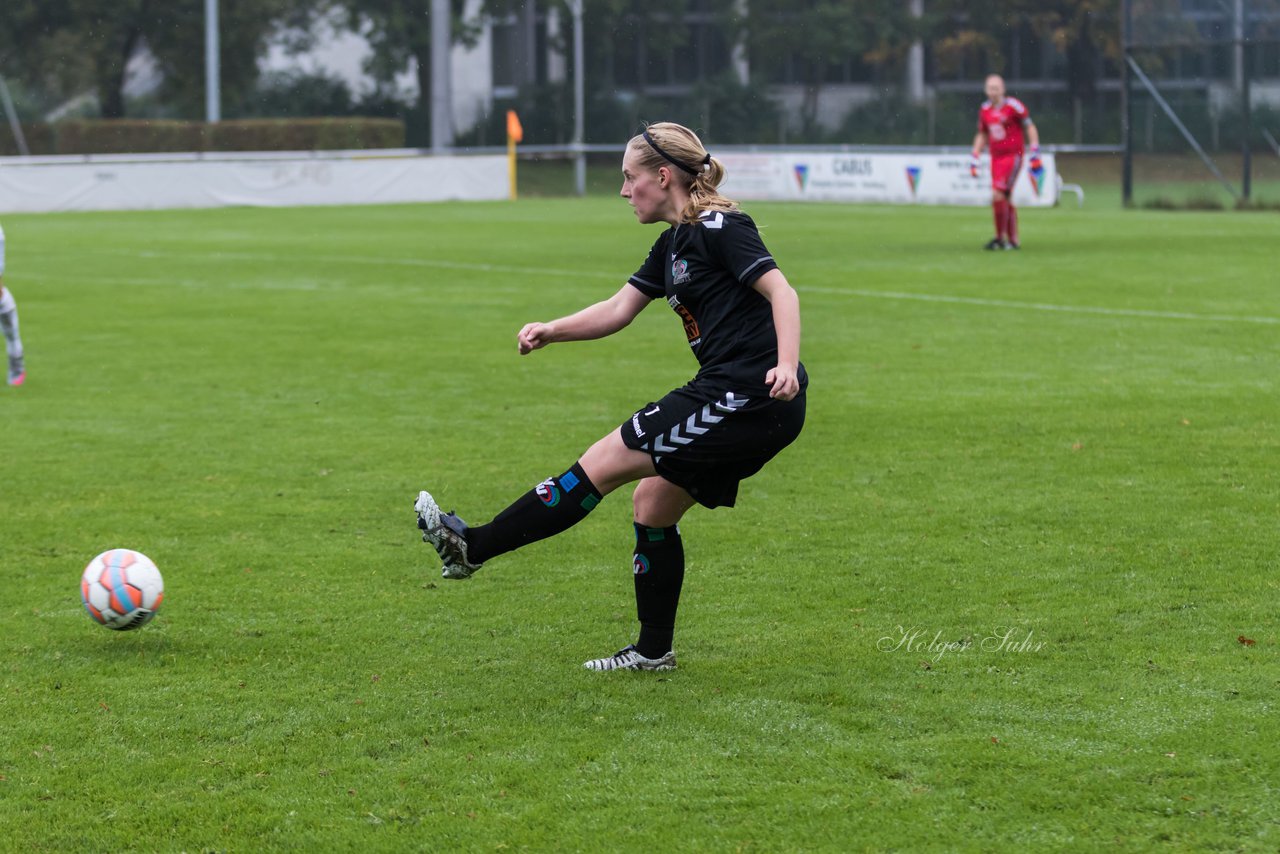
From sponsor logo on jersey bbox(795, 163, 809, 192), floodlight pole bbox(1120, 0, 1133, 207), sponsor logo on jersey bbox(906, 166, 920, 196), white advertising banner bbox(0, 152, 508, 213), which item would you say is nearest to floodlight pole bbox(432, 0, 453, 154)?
white advertising banner bbox(0, 152, 508, 213)

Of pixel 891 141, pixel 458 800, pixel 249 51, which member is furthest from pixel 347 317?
pixel 249 51

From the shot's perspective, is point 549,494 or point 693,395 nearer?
point 693,395

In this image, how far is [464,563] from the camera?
516 centimetres

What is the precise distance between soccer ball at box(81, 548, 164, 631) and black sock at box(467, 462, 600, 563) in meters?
1.33

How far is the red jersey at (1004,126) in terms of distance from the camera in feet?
75.3

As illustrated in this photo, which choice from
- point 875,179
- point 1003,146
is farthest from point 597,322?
point 875,179

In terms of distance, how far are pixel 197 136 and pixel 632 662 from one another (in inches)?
1915

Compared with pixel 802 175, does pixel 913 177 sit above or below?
below

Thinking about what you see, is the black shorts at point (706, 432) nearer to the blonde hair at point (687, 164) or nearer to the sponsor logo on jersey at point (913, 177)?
the blonde hair at point (687, 164)

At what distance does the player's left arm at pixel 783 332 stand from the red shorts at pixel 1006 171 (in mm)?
18177

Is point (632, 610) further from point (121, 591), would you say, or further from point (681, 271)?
point (121, 591)

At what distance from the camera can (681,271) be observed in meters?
5.09

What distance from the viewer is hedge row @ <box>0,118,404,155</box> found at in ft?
166

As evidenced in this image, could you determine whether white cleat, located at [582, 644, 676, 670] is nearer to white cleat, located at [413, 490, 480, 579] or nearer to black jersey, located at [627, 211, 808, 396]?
white cleat, located at [413, 490, 480, 579]
